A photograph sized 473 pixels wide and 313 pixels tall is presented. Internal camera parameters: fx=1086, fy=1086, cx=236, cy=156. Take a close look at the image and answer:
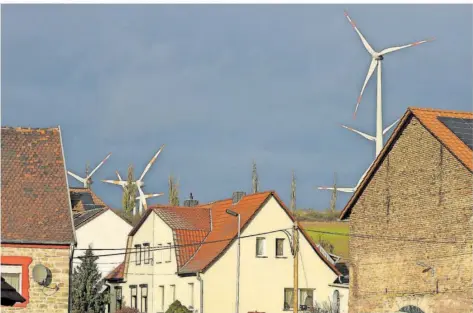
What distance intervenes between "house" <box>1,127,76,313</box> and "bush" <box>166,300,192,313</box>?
16.3m

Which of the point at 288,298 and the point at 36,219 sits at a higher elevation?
the point at 36,219

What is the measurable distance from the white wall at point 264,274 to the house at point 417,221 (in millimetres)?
15834

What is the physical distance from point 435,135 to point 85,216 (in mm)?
39925

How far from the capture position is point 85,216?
73.4m

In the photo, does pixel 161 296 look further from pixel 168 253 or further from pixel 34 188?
pixel 34 188

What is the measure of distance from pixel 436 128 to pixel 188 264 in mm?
25046

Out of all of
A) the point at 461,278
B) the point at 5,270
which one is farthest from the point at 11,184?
the point at 461,278

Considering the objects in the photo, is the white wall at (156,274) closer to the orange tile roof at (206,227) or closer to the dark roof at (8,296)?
the orange tile roof at (206,227)

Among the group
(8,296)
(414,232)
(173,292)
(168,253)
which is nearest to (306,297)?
(173,292)

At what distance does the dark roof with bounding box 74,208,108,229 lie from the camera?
71.9m

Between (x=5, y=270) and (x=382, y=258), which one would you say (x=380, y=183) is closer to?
(x=382, y=258)

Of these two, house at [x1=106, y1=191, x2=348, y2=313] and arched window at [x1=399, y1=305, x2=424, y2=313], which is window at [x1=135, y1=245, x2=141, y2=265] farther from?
arched window at [x1=399, y1=305, x2=424, y2=313]

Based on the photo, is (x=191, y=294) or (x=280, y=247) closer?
(x=191, y=294)

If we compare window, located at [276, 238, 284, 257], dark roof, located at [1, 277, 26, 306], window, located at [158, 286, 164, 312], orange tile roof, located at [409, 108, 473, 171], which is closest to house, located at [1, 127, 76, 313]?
orange tile roof, located at [409, 108, 473, 171]
